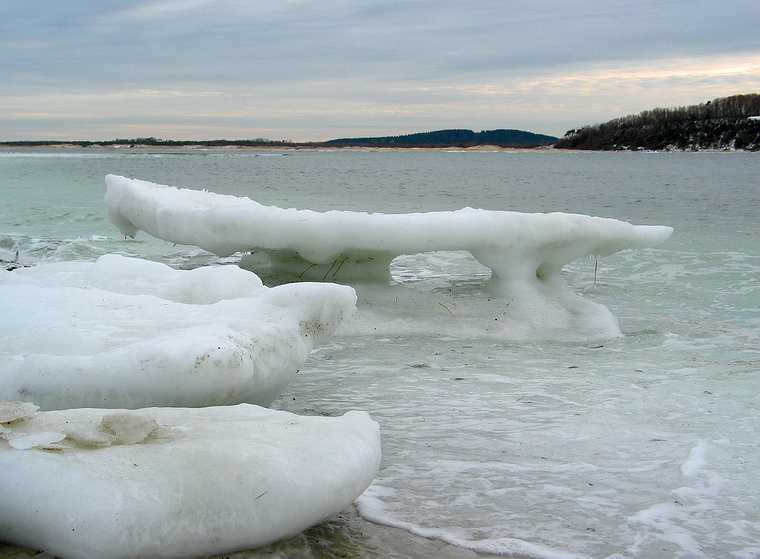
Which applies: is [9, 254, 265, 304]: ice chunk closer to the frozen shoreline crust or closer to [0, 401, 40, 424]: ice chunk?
the frozen shoreline crust

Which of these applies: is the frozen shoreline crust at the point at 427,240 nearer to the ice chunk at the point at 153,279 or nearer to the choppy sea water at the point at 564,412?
the choppy sea water at the point at 564,412

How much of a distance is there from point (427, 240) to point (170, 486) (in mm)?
3748

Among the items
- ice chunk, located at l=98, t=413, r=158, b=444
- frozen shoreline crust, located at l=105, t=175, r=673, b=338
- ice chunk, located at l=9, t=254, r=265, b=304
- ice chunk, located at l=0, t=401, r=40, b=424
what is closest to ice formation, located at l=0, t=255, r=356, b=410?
ice chunk, located at l=9, t=254, r=265, b=304

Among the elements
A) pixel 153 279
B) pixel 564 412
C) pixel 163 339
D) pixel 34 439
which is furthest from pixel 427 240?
pixel 34 439

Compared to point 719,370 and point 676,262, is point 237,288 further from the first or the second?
point 676,262

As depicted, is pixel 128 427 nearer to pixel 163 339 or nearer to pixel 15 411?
pixel 15 411

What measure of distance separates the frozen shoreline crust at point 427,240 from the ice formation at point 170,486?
3321mm

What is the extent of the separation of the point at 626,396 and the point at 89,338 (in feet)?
8.32

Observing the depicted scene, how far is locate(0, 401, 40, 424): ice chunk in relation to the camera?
2.41 meters

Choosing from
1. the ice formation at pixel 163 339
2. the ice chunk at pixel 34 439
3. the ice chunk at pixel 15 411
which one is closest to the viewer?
the ice chunk at pixel 34 439

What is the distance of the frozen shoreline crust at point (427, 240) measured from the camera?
18.8 feet

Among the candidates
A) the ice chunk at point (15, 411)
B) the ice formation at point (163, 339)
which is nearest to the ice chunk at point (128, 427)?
the ice chunk at point (15, 411)

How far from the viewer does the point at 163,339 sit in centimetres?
312

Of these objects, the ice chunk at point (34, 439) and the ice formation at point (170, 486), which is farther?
the ice chunk at point (34, 439)
